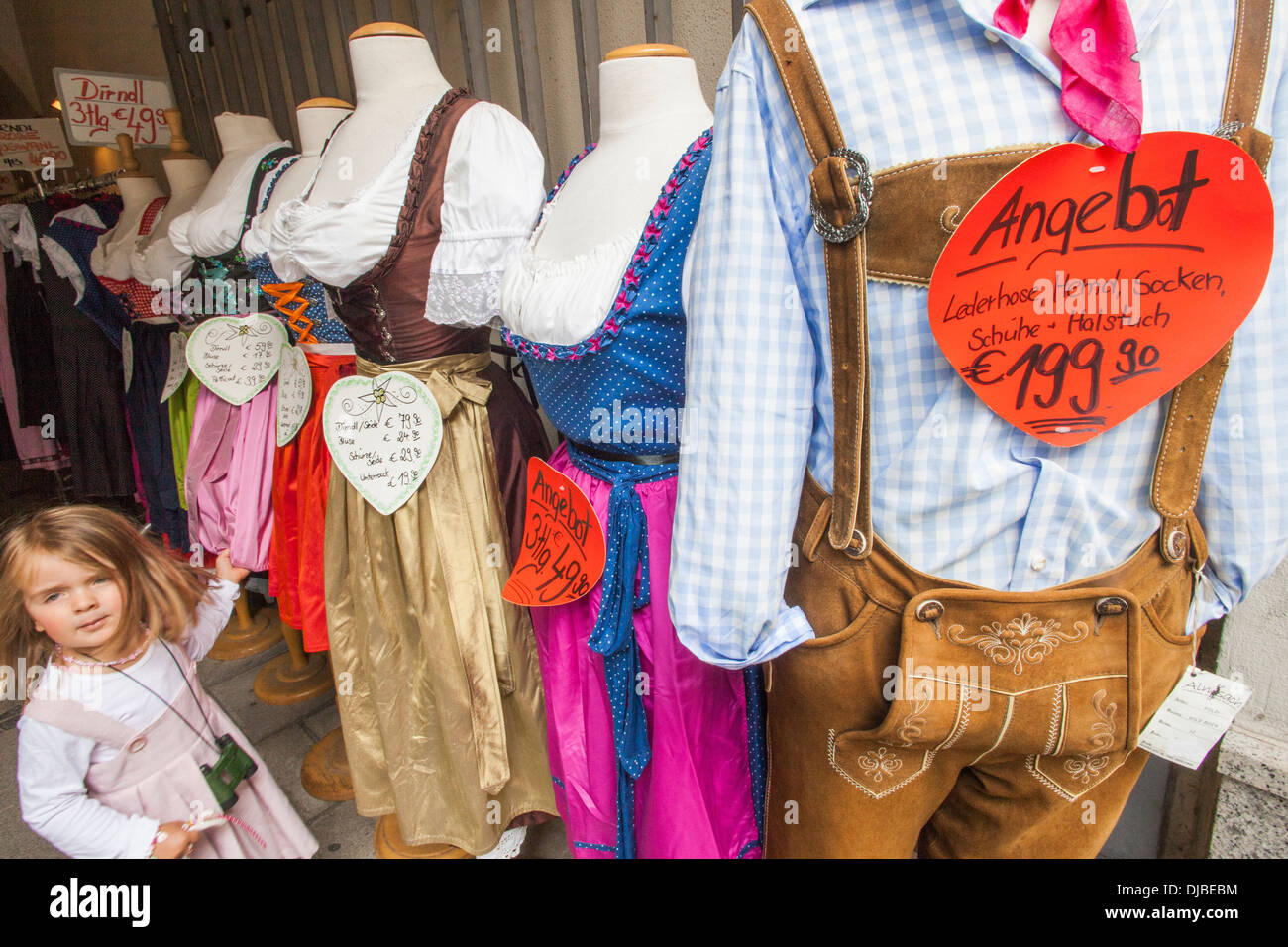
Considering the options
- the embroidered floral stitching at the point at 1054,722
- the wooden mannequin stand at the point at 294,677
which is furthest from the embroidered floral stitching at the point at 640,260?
the wooden mannequin stand at the point at 294,677

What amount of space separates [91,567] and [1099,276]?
4.14ft

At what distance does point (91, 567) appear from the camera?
1.00 m

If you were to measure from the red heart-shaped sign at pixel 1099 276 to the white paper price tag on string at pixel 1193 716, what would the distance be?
30cm

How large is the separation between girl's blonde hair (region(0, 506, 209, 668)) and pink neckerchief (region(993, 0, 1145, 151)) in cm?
125

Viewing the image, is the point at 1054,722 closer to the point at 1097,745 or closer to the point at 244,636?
the point at 1097,745

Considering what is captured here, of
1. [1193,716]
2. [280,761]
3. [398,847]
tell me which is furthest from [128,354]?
[1193,716]

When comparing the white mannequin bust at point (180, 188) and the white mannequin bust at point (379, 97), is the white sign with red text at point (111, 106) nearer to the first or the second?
the white mannequin bust at point (180, 188)

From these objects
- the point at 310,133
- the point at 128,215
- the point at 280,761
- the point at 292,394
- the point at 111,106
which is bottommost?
the point at 280,761

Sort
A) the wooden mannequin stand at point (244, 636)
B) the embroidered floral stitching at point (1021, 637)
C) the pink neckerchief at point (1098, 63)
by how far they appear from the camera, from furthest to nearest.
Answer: the wooden mannequin stand at point (244, 636) < the embroidered floral stitching at point (1021, 637) < the pink neckerchief at point (1098, 63)

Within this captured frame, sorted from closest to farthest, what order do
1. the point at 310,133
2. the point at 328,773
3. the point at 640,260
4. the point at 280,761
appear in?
1. the point at 640,260
2. the point at 310,133
3. the point at 328,773
4. the point at 280,761

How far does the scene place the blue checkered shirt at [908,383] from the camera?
0.56 metres

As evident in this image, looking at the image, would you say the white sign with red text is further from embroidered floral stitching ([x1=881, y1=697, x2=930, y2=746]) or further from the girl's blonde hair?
embroidered floral stitching ([x1=881, y1=697, x2=930, y2=746])

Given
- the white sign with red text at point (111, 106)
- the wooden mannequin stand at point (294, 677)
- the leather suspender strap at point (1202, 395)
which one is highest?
the white sign with red text at point (111, 106)

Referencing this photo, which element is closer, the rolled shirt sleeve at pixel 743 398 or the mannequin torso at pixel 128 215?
the rolled shirt sleeve at pixel 743 398
